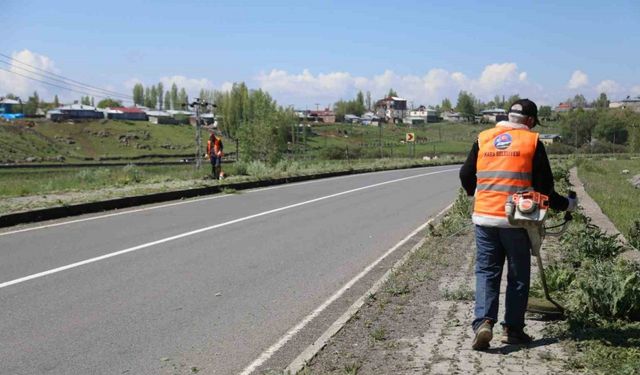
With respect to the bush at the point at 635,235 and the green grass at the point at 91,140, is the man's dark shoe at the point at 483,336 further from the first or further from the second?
the green grass at the point at 91,140

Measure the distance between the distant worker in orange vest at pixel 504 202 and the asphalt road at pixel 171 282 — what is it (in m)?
1.90

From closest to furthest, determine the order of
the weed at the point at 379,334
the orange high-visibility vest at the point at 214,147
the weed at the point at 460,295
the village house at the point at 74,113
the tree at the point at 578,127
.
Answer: the weed at the point at 379,334
the weed at the point at 460,295
the orange high-visibility vest at the point at 214,147
the tree at the point at 578,127
the village house at the point at 74,113

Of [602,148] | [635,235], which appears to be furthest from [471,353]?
[602,148]

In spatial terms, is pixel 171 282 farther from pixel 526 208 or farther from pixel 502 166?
pixel 526 208

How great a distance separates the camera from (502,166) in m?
5.36

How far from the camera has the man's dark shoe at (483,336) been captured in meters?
5.32

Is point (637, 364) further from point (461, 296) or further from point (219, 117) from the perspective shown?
point (219, 117)

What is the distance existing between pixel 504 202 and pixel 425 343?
1.29 metres

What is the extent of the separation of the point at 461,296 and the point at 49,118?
164994 millimetres

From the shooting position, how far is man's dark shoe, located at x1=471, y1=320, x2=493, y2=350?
17.5ft

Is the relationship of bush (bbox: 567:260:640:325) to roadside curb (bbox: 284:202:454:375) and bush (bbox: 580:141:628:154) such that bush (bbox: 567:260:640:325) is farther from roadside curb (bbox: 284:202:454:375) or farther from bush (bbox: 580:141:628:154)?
bush (bbox: 580:141:628:154)

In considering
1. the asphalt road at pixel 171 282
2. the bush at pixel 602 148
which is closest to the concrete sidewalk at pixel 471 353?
the asphalt road at pixel 171 282

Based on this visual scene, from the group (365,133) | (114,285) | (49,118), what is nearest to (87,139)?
(49,118)

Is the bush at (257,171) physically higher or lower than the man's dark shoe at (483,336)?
lower
